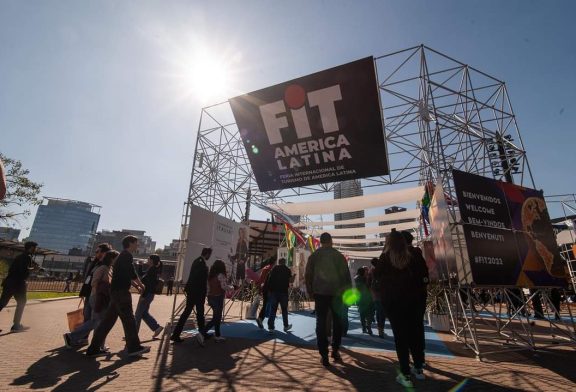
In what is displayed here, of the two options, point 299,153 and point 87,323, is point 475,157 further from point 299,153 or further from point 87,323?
point 87,323

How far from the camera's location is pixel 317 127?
8469mm

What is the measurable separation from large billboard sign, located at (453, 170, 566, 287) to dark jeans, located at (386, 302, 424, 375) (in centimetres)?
199

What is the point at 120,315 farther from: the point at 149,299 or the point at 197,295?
the point at 149,299

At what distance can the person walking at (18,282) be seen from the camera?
247 inches

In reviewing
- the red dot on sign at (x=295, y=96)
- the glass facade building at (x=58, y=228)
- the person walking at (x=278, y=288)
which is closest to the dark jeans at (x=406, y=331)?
the person walking at (x=278, y=288)

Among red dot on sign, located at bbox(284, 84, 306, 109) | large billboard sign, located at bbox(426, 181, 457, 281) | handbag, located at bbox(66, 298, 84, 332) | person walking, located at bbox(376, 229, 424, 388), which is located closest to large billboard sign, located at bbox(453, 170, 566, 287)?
large billboard sign, located at bbox(426, 181, 457, 281)

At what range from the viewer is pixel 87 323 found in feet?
17.1

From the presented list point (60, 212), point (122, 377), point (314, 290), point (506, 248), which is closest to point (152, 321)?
point (122, 377)

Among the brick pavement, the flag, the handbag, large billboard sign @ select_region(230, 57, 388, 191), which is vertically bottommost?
the brick pavement

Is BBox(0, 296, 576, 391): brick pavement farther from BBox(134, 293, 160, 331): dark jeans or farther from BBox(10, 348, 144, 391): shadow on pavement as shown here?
BBox(134, 293, 160, 331): dark jeans

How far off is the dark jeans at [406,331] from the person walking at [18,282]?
7179 mm

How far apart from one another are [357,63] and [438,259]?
508 cm

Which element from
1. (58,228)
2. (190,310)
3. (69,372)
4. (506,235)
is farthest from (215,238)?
(58,228)

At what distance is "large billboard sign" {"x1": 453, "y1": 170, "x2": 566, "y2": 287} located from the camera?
5305 millimetres
